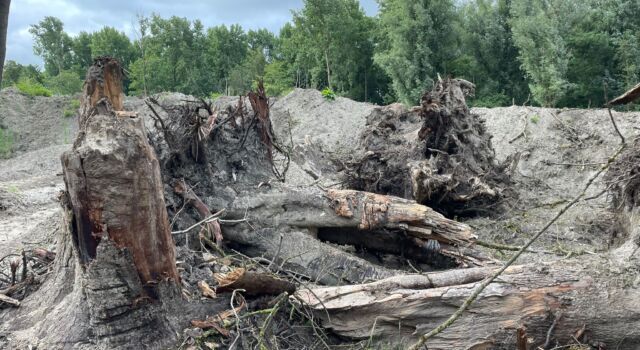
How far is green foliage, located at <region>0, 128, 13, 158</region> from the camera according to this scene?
23672mm

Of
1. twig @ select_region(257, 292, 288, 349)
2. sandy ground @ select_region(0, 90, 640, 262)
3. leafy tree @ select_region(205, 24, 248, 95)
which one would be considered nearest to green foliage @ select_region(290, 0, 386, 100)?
sandy ground @ select_region(0, 90, 640, 262)

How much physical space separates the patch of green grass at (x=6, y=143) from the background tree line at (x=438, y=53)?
21.2 feet

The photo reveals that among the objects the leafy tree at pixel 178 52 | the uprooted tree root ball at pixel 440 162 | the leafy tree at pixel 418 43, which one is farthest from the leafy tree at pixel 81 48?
the uprooted tree root ball at pixel 440 162

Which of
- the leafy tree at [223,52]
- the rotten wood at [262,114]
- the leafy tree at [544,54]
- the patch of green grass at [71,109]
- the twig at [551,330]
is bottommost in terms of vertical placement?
the twig at [551,330]

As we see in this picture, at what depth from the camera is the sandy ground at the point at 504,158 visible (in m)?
8.52

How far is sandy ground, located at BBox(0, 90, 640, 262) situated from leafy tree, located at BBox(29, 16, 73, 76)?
57.0 feet

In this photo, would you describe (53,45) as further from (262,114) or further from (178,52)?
(262,114)

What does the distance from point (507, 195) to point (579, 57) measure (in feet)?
52.5

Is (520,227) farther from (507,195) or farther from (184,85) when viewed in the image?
(184,85)

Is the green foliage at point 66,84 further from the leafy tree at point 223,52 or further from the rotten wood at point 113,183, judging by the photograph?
the rotten wood at point 113,183

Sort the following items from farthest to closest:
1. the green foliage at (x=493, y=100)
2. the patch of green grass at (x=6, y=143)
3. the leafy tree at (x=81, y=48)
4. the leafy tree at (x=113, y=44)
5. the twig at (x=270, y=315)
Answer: the leafy tree at (x=81, y=48) < the leafy tree at (x=113, y=44) < the green foliage at (x=493, y=100) < the patch of green grass at (x=6, y=143) < the twig at (x=270, y=315)

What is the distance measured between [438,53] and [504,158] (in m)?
12.6

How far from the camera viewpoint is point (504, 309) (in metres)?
3.91

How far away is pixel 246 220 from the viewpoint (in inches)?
230
